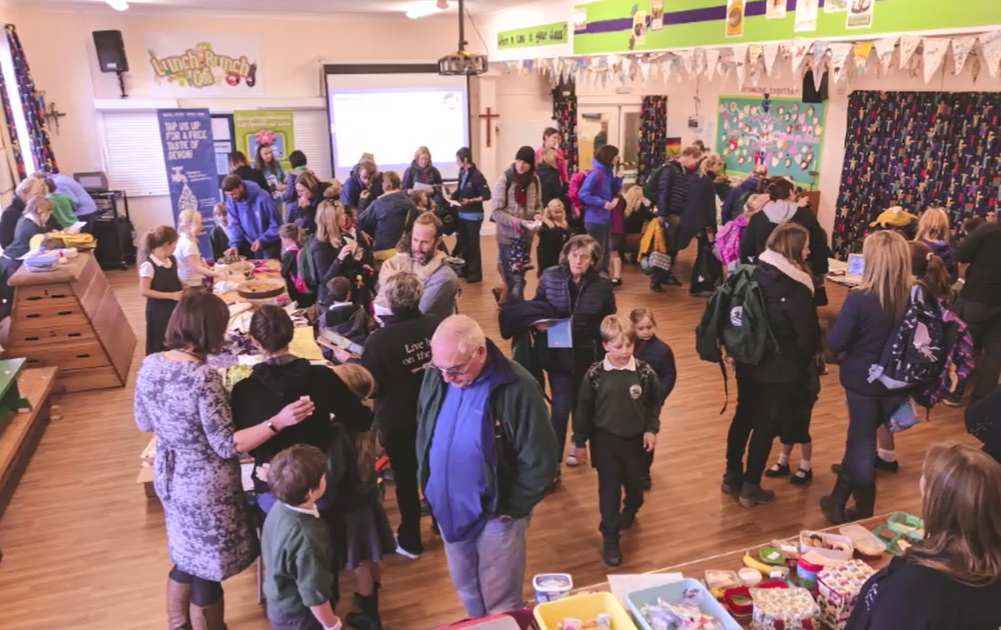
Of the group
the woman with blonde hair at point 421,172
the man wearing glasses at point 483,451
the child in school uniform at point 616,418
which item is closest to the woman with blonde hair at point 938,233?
the child in school uniform at point 616,418

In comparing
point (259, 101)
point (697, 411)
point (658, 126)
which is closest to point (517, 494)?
point (697, 411)

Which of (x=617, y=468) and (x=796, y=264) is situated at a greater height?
(x=796, y=264)

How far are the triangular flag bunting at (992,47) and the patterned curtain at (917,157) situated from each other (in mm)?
2790

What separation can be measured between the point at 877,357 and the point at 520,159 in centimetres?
420

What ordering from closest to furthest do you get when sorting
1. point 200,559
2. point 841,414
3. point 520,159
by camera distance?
point 200,559 < point 841,414 < point 520,159

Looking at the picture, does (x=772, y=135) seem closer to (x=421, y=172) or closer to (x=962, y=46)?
(x=421, y=172)

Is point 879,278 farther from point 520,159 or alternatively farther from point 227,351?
point 520,159

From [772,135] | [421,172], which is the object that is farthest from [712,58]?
[772,135]

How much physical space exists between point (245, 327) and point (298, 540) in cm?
233

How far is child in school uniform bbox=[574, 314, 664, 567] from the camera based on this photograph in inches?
133

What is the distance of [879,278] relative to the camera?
330cm

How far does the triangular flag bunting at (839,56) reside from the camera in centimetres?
528

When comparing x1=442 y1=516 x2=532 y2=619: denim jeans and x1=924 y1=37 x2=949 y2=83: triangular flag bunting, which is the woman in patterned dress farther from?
x1=924 y1=37 x2=949 y2=83: triangular flag bunting

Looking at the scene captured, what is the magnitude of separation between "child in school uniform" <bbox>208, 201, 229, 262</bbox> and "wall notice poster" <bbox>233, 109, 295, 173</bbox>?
335cm
